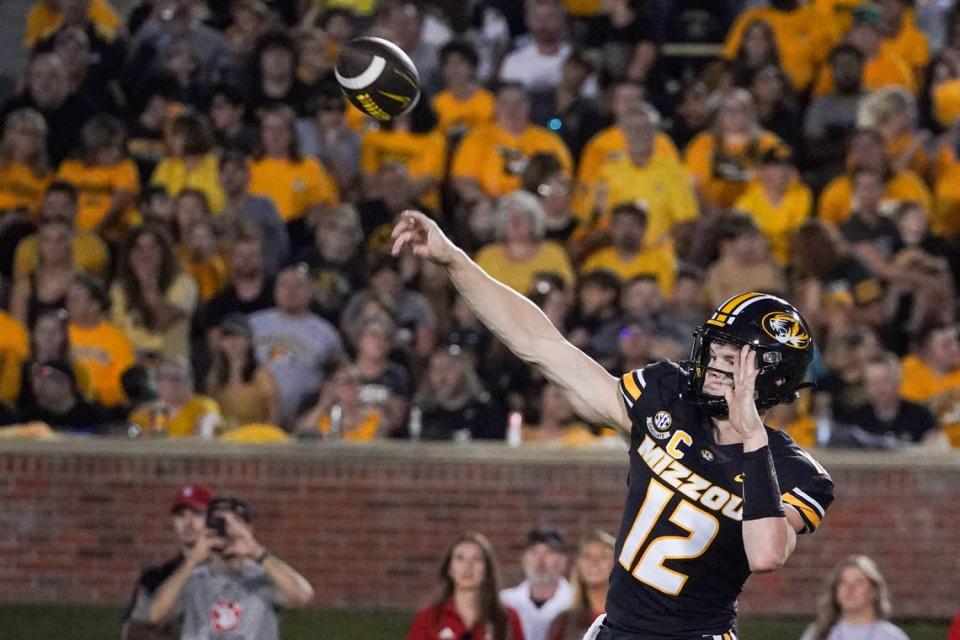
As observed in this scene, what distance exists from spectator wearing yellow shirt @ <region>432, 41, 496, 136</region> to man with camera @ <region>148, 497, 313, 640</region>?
18.1 ft

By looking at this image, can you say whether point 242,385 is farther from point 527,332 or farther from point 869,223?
point 527,332

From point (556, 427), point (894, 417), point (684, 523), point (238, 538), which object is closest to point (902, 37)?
point (894, 417)

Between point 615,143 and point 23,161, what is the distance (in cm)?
412

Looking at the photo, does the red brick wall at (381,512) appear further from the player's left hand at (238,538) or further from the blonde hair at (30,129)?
the blonde hair at (30,129)

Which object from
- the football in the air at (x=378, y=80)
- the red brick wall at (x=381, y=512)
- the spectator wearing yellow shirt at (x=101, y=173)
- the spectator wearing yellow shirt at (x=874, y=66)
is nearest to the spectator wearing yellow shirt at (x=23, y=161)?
the spectator wearing yellow shirt at (x=101, y=173)

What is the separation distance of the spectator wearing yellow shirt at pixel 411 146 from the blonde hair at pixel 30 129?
7.29 ft

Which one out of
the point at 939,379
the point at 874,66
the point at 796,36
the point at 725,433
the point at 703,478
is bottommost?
the point at 939,379

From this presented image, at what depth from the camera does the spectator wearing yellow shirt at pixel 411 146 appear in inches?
525

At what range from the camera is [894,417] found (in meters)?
11.2

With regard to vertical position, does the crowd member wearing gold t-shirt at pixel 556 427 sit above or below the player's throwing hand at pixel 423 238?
below

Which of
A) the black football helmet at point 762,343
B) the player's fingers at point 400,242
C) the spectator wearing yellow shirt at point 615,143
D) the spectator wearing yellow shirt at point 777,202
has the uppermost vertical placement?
the spectator wearing yellow shirt at point 615,143

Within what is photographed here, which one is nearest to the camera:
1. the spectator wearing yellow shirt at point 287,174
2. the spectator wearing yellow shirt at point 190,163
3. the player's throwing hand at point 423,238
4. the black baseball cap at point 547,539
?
the player's throwing hand at point 423,238

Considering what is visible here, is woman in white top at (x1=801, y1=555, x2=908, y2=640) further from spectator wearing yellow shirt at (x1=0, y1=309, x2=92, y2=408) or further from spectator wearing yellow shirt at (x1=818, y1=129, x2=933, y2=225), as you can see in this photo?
spectator wearing yellow shirt at (x1=0, y1=309, x2=92, y2=408)

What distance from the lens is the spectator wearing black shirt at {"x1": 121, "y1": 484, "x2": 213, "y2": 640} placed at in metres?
8.91
